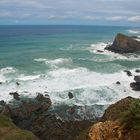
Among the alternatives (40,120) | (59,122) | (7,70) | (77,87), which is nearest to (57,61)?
(7,70)

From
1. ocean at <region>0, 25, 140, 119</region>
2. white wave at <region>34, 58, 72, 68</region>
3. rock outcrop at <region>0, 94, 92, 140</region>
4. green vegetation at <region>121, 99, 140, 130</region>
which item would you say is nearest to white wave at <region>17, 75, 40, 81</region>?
ocean at <region>0, 25, 140, 119</region>

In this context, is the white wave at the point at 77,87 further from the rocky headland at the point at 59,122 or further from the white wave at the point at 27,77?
the rocky headland at the point at 59,122

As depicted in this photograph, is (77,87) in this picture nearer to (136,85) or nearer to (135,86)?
(135,86)

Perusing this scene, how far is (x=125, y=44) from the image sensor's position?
73062mm

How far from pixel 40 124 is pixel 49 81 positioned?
47.2 feet

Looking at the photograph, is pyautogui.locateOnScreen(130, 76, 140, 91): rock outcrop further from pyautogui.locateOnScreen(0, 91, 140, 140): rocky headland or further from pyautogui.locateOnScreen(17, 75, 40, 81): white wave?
pyautogui.locateOnScreen(17, 75, 40, 81): white wave

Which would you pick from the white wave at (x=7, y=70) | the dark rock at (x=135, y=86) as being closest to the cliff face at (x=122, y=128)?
the dark rock at (x=135, y=86)

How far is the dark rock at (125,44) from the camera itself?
72.1 m

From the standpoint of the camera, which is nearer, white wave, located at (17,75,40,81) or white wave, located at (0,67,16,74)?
white wave, located at (17,75,40,81)

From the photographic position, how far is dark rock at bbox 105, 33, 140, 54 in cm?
7212

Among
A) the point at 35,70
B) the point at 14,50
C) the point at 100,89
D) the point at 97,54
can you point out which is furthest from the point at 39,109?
the point at 14,50

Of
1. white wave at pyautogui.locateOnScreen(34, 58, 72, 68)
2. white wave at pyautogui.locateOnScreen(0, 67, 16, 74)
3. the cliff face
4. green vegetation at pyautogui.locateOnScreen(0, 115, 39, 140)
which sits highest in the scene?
the cliff face

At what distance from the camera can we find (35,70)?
55.3 metres

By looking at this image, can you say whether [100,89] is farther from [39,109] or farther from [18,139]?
[18,139]
